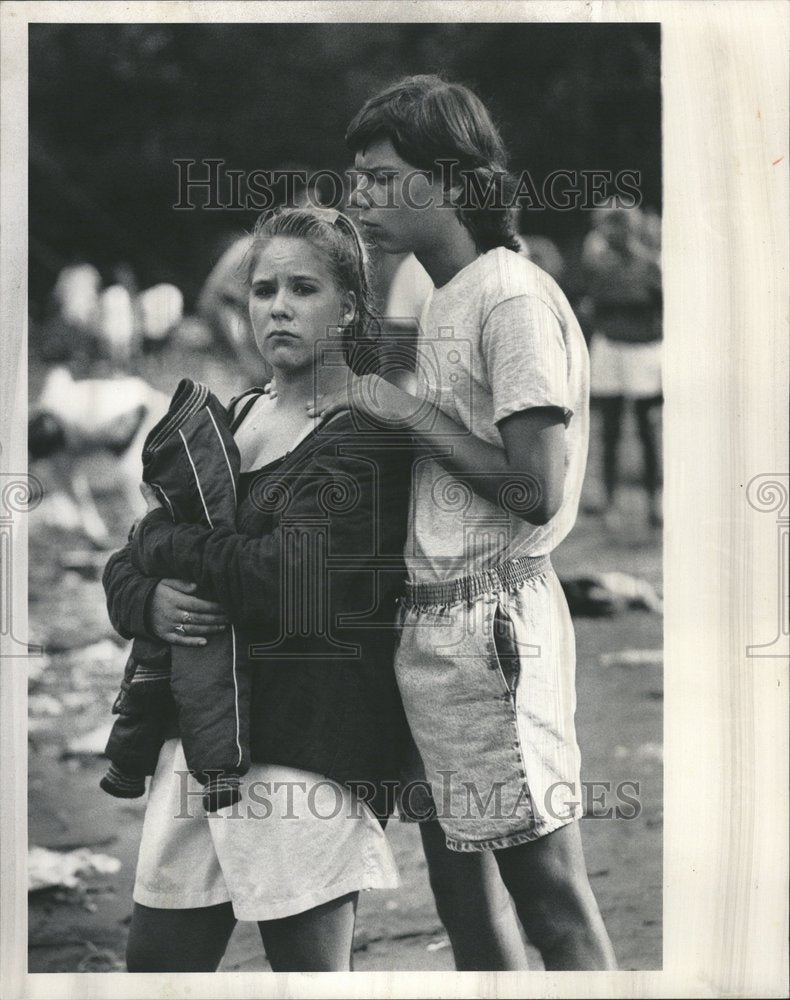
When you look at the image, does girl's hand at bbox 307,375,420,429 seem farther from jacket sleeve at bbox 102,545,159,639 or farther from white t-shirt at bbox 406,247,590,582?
jacket sleeve at bbox 102,545,159,639

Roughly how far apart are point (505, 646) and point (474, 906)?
55cm

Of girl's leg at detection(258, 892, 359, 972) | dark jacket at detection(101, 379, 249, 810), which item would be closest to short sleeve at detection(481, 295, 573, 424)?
dark jacket at detection(101, 379, 249, 810)

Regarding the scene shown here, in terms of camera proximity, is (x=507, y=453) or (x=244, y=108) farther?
(x=244, y=108)

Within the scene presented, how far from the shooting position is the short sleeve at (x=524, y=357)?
2.32 m

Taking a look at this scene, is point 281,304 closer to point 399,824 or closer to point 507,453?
point 507,453

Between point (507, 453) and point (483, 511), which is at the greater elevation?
point (507, 453)

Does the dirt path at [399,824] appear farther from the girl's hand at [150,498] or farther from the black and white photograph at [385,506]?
the girl's hand at [150,498]

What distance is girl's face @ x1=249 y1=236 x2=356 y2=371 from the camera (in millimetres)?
2371

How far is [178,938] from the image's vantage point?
244cm

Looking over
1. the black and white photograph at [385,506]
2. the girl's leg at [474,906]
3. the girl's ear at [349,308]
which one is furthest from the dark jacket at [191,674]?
the girl's leg at [474,906]

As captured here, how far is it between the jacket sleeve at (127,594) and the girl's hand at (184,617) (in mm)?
30

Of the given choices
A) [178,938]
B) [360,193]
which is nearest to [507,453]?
[360,193]

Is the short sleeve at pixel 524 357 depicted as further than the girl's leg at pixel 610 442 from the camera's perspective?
No

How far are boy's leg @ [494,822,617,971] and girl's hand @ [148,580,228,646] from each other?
29.4 inches
